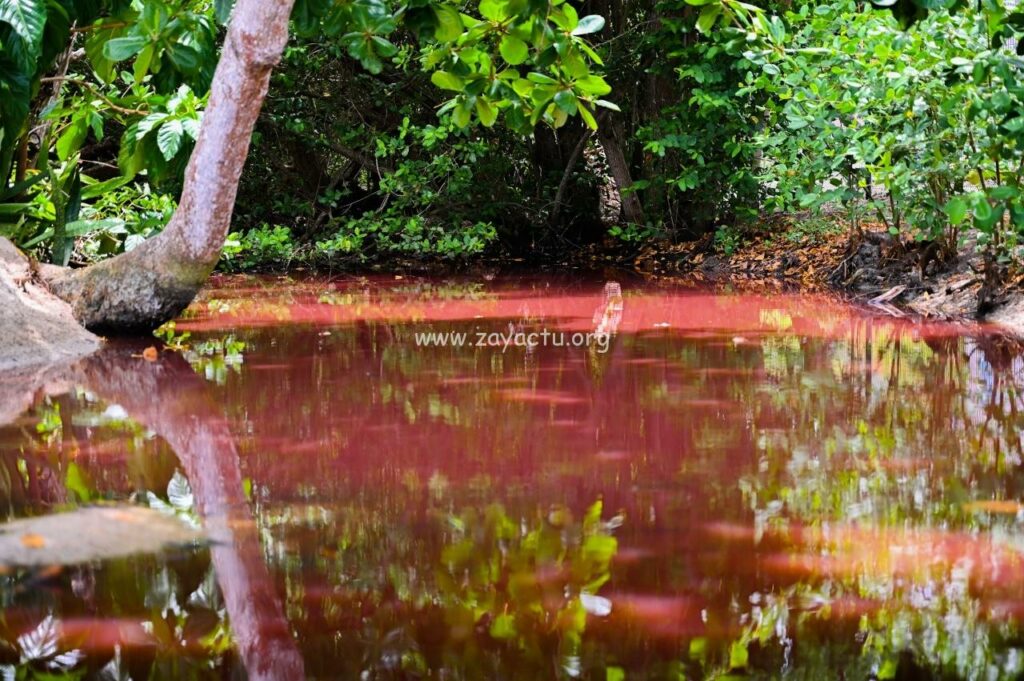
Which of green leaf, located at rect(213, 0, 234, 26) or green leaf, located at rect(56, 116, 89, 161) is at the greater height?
green leaf, located at rect(213, 0, 234, 26)

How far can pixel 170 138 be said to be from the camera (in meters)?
5.38

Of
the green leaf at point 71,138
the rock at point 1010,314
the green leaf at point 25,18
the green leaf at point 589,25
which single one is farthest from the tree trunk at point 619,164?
the green leaf at point 25,18

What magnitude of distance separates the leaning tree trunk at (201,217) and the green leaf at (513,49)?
1011mm

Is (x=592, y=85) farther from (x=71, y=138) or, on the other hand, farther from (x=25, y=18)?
(x=71, y=138)

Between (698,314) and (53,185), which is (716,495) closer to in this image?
(698,314)

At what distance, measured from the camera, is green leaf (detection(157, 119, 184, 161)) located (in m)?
5.34

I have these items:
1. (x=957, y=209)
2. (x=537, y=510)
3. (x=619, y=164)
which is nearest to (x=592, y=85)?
(x=957, y=209)

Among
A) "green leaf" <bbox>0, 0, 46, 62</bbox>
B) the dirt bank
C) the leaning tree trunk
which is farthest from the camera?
the dirt bank

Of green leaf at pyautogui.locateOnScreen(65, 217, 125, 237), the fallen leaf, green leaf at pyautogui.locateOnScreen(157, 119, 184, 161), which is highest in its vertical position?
green leaf at pyautogui.locateOnScreen(157, 119, 184, 161)

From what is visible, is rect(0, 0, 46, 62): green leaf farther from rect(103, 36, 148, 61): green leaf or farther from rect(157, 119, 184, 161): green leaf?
rect(157, 119, 184, 161): green leaf

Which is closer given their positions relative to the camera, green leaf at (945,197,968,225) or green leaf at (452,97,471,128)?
green leaf at (452,97,471,128)

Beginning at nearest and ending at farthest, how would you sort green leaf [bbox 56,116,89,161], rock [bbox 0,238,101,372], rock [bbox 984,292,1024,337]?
rock [bbox 0,238,101,372], rock [bbox 984,292,1024,337], green leaf [bbox 56,116,89,161]

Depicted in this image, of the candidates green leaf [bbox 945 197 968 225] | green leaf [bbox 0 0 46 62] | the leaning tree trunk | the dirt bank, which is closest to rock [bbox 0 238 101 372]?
the leaning tree trunk

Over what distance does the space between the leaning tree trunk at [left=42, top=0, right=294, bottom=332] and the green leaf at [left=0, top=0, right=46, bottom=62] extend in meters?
0.79
